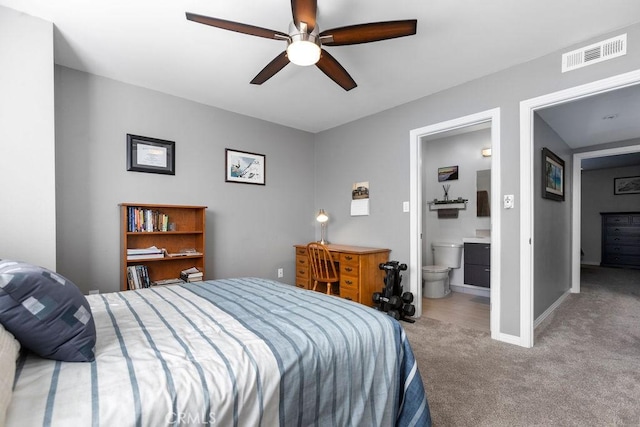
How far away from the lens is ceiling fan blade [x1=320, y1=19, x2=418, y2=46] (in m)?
1.75

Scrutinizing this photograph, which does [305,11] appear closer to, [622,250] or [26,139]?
[26,139]

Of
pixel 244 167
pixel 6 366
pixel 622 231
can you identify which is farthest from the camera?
pixel 622 231

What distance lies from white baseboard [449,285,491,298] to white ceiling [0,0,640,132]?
2867mm

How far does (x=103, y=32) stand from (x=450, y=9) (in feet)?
8.08

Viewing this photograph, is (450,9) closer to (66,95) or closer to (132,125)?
(132,125)

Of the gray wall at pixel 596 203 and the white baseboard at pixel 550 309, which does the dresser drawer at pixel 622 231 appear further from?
the white baseboard at pixel 550 309

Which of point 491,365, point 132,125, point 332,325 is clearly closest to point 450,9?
point 332,325

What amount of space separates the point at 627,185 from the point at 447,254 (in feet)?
18.0

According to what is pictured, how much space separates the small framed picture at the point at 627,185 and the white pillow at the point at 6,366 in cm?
969

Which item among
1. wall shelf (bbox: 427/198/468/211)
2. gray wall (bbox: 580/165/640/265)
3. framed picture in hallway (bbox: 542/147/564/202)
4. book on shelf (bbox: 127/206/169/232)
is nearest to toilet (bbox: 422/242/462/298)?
wall shelf (bbox: 427/198/468/211)

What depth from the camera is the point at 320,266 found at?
3449mm

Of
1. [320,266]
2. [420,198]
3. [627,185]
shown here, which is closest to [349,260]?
[320,266]

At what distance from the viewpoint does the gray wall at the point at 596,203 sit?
22.4 feet

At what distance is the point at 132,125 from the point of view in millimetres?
3018
